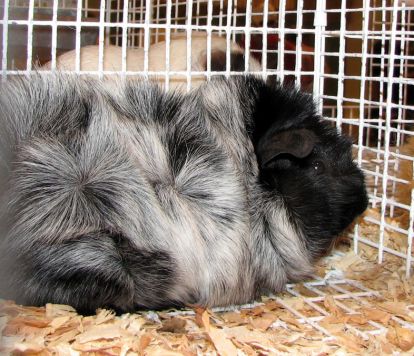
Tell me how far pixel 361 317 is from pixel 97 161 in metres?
0.89

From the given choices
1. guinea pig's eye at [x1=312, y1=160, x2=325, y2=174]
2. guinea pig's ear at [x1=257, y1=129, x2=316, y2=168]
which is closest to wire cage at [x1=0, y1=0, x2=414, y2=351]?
guinea pig's eye at [x1=312, y1=160, x2=325, y2=174]

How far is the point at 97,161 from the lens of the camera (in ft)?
5.80

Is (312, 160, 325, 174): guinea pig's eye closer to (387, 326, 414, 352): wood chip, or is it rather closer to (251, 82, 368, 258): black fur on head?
(251, 82, 368, 258): black fur on head

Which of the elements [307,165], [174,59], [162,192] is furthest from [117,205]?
[174,59]

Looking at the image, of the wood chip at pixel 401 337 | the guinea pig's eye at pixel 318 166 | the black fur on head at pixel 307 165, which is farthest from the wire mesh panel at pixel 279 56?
the wood chip at pixel 401 337

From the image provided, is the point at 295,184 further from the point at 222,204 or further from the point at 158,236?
the point at 158,236

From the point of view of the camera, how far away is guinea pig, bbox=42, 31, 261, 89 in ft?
8.57

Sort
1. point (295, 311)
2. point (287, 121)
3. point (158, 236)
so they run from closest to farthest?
point (158, 236), point (295, 311), point (287, 121)

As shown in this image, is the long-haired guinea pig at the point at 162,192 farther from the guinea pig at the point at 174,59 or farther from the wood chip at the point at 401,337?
the guinea pig at the point at 174,59

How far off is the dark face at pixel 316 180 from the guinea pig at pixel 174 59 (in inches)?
24.2

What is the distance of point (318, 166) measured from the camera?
2.06 metres

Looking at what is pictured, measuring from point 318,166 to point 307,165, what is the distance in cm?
5

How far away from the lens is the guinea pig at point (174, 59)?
8.57 feet

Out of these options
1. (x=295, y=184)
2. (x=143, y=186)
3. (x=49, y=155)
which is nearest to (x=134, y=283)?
(x=143, y=186)
